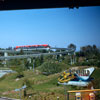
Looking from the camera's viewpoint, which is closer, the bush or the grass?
the grass

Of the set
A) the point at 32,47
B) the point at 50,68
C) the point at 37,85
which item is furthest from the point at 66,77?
the point at 32,47

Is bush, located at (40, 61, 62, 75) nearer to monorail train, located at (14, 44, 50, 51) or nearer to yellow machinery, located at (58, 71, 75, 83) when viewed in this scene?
yellow machinery, located at (58, 71, 75, 83)

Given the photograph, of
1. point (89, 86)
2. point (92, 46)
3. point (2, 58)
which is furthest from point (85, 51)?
point (2, 58)

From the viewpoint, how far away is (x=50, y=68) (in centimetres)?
488

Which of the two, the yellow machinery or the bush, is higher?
the bush

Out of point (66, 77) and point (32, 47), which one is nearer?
point (66, 77)

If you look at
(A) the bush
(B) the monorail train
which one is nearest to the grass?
(A) the bush

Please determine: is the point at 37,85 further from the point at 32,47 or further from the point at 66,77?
the point at 32,47

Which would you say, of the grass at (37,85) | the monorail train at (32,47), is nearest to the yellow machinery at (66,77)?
the grass at (37,85)

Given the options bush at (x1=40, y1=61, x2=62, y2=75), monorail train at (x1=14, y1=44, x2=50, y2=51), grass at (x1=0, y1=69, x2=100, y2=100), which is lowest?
grass at (x1=0, y1=69, x2=100, y2=100)

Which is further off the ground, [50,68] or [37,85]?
[50,68]

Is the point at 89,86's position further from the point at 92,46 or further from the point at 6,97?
the point at 6,97

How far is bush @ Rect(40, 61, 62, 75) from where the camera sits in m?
4.86

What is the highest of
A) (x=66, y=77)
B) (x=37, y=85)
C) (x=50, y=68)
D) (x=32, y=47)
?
(x=32, y=47)
